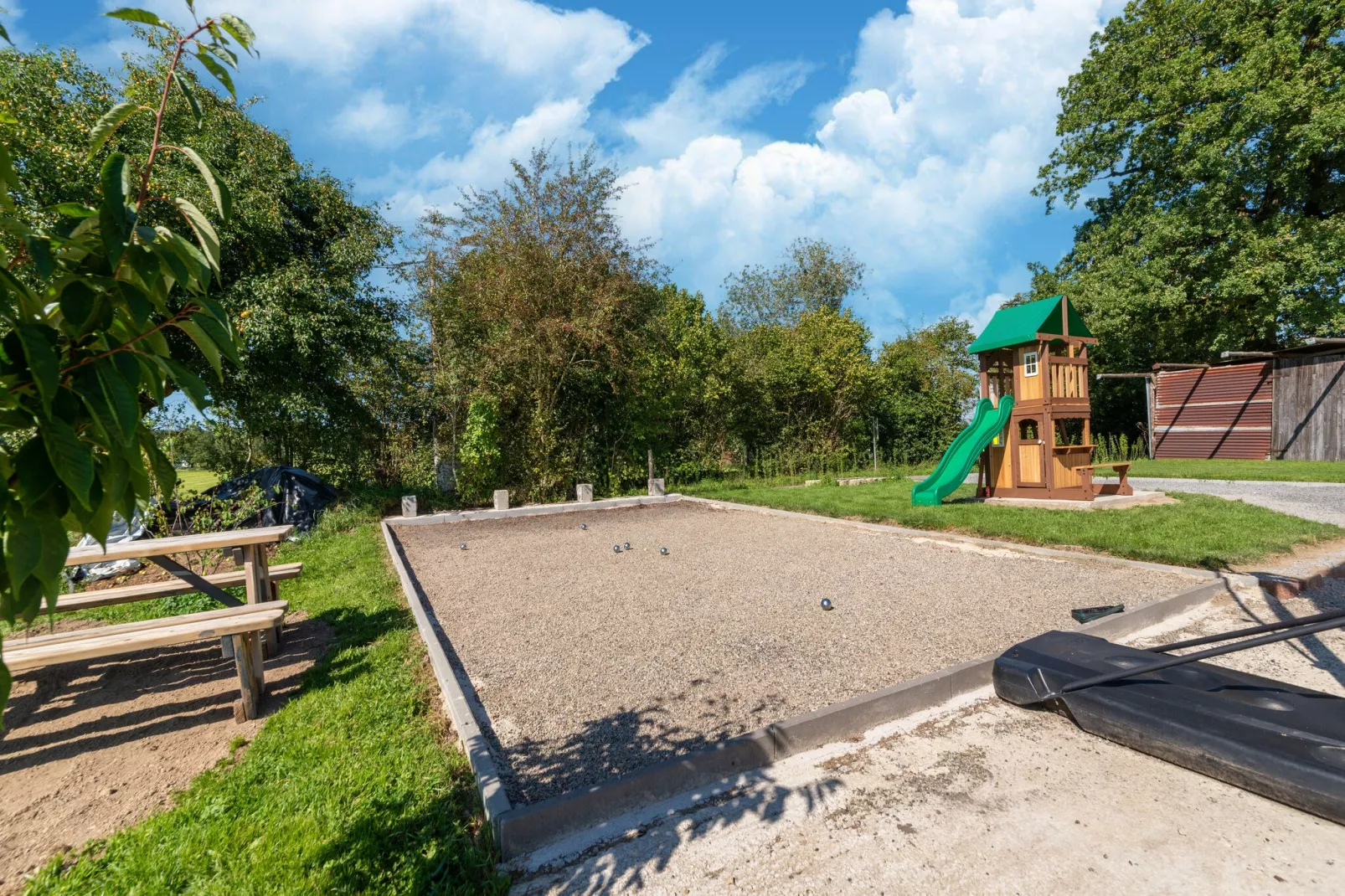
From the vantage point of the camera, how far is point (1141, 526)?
22.5ft

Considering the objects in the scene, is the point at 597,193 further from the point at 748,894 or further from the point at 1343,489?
the point at 1343,489

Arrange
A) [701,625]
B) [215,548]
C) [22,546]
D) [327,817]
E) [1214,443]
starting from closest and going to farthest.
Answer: [22,546], [327,817], [215,548], [701,625], [1214,443]

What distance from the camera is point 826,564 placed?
631 cm

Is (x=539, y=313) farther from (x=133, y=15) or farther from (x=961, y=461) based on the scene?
(x=133, y=15)

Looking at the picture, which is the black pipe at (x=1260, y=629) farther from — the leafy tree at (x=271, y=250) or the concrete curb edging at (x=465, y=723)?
the leafy tree at (x=271, y=250)

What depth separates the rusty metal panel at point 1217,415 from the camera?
1500 centimetres

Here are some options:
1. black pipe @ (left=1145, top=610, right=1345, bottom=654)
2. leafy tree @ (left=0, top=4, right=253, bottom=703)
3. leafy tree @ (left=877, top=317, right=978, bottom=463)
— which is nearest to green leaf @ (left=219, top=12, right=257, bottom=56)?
leafy tree @ (left=0, top=4, right=253, bottom=703)

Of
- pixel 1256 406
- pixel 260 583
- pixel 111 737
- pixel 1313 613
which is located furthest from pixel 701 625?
pixel 1256 406

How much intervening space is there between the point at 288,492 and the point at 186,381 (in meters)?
10.4

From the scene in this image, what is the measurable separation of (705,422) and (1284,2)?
17515mm

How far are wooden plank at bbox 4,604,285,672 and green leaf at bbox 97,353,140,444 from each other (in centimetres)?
269

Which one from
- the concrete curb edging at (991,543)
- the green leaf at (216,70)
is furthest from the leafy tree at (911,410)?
the green leaf at (216,70)

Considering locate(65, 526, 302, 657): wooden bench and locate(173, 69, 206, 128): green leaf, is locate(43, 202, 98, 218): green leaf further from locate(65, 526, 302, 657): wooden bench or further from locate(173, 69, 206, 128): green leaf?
locate(65, 526, 302, 657): wooden bench

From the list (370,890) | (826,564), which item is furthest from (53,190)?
(826,564)
